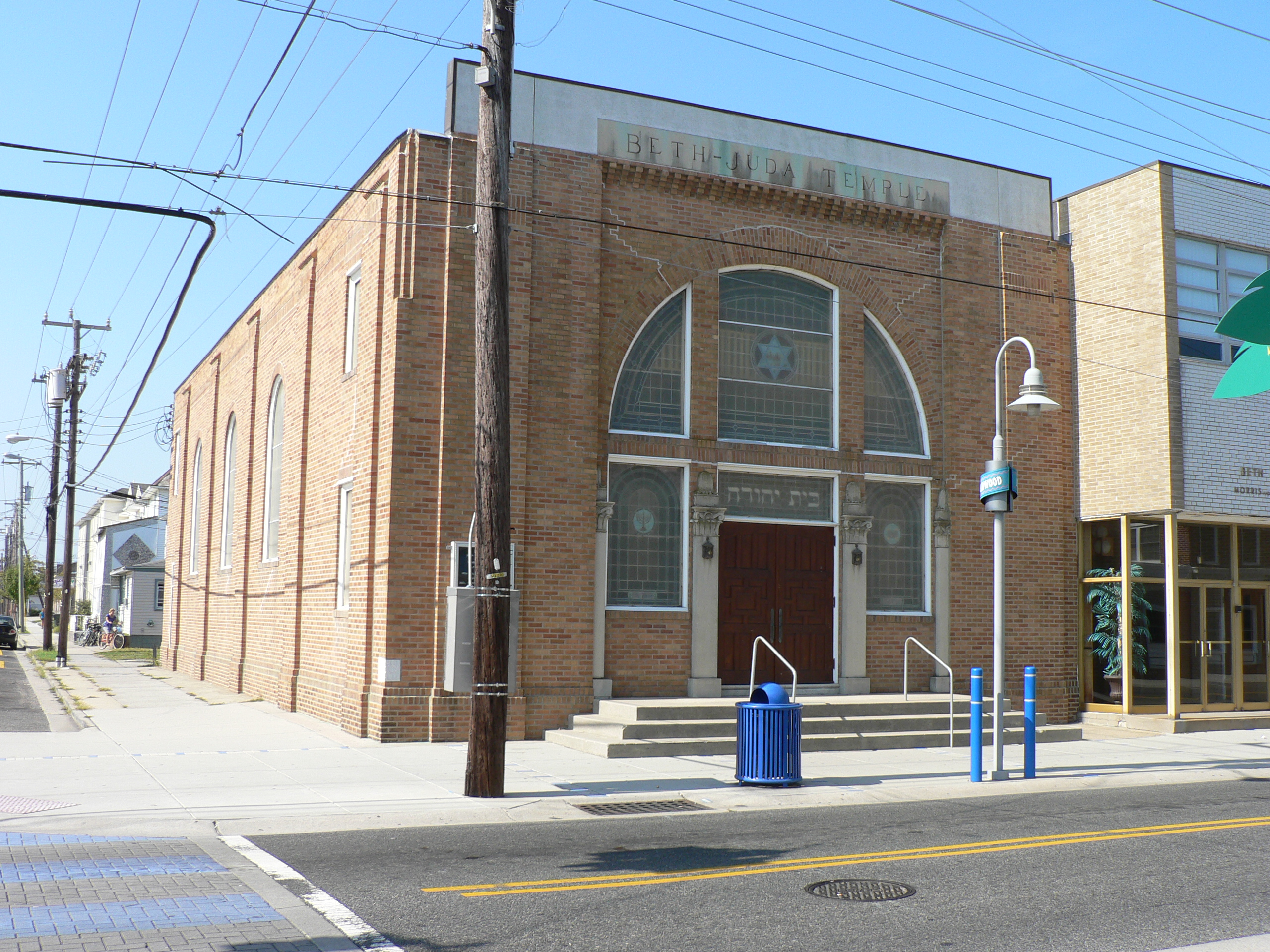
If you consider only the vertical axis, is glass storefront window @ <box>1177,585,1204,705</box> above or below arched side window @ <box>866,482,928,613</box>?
below

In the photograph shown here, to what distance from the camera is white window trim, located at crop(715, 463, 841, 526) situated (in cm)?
1731

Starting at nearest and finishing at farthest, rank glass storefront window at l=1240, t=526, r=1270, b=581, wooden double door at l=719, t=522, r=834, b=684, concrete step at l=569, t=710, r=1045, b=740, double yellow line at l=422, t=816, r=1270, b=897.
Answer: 1. double yellow line at l=422, t=816, r=1270, b=897
2. concrete step at l=569, t=710, r=1045, b=740
3. wooden double door at l=719, t=522, r=834, b=684
4. glass storefront window at l=1240, t=526, r=1270, b=581

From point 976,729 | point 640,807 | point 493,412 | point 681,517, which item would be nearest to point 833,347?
point 681,517

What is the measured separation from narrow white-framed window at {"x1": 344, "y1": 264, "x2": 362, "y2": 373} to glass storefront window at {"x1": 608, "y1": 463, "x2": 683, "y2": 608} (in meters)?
4.66

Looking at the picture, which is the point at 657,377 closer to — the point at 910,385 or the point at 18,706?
the point at 910,385

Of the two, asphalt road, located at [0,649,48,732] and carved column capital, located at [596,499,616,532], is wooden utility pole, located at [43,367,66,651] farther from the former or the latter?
carved column capital, located at [596,499,616,532]

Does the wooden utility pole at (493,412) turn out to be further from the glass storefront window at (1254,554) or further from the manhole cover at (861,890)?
the glass storefront window at (1254,554)

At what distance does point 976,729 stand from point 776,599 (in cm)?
502

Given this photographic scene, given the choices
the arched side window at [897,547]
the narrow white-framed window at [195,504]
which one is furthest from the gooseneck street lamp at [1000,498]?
the narrow white-framed window at [195,504]

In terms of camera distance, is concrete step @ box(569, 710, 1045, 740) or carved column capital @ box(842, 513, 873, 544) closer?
concrete step @ box(569, 710, 1045, 740)

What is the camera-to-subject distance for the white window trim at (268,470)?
22922 mm

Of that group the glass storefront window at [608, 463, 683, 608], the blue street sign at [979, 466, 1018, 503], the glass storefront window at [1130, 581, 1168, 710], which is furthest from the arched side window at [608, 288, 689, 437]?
the glass storefront window at [1130, 581, 1168, 710]

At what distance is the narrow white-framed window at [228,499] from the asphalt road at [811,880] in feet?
60.9

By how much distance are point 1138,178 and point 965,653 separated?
8434 millimetres
